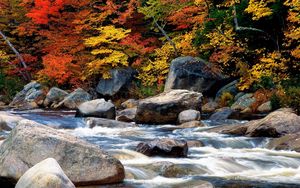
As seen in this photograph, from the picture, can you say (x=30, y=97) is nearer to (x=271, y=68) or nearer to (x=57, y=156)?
(x=271, y=68)

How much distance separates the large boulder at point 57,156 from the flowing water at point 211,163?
0.43 m

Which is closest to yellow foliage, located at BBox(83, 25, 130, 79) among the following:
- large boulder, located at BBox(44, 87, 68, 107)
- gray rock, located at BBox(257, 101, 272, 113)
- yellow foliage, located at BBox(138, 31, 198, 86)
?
yellow foliage, located at BBox(138, 31, 198, 86)


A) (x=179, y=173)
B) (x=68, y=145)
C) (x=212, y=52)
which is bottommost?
(x=179, y=173)

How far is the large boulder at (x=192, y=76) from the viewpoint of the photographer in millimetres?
21828

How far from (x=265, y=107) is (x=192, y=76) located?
4.85 metres

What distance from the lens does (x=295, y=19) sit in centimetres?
1716

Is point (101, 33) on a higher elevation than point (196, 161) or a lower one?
higher

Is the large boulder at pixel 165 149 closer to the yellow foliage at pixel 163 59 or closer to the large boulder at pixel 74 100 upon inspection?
the large boulder at pixel 74 100

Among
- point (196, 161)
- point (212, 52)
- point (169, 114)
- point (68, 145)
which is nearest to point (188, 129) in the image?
Result: point (169, 114)

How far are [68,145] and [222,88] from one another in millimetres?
15204

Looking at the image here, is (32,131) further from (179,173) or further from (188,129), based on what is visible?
(188,129)

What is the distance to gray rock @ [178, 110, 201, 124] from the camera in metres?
15.9

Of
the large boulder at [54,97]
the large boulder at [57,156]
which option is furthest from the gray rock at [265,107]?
the large boulder at [57,156]

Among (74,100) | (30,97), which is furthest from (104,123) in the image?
(30,97)
